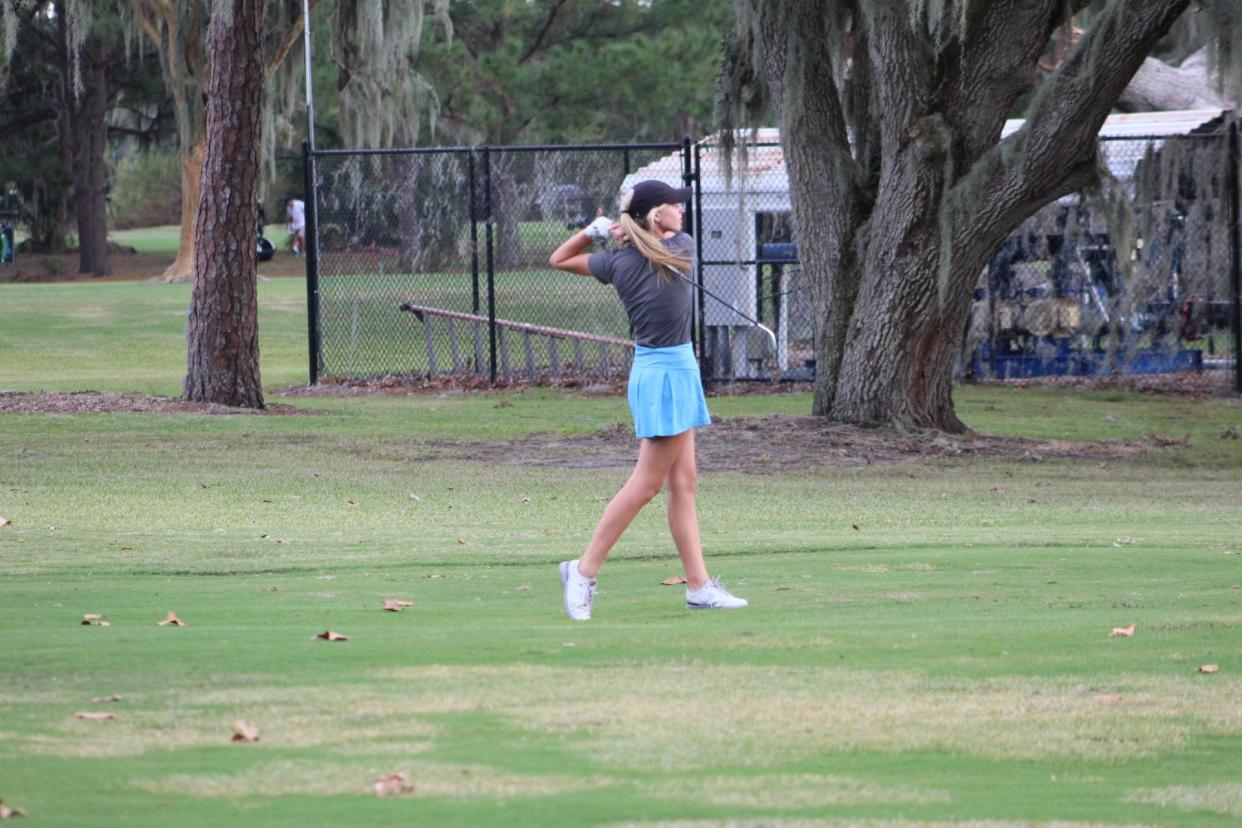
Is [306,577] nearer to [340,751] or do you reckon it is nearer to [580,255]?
[580,255]

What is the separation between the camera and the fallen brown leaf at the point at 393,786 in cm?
430

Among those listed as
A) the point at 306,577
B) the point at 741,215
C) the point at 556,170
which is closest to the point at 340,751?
the point at 306,577

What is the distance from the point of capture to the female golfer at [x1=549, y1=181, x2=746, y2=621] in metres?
6.89

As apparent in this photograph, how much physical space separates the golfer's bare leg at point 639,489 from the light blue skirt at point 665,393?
8 cm

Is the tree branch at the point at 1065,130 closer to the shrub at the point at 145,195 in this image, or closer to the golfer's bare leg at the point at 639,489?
the golfer's bare leg at the point at 639,489

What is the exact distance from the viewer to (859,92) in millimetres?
16328

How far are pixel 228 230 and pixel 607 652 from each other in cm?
1184

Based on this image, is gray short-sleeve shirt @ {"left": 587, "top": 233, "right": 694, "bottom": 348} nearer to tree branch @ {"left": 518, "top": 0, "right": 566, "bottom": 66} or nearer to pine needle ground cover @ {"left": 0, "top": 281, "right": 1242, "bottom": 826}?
pine needle ground cover @ {"left": 0, "top": 281, "right": 1242, "bottom": 826}

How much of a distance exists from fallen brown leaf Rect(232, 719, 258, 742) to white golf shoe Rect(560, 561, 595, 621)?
214 cm

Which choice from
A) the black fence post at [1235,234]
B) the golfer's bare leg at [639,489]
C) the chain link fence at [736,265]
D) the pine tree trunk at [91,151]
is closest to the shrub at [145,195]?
the pine tree trunk at [91,151]

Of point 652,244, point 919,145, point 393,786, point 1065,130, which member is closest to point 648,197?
point 652,244

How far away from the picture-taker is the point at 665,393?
689 cm

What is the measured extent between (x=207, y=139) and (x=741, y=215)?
223 inches

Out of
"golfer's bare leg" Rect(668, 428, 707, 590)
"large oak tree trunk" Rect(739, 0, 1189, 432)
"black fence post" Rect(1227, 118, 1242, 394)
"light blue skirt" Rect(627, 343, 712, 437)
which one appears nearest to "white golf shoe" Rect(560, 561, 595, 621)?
"golfer's bare leg" Rect(668, 428, 707, 590)
